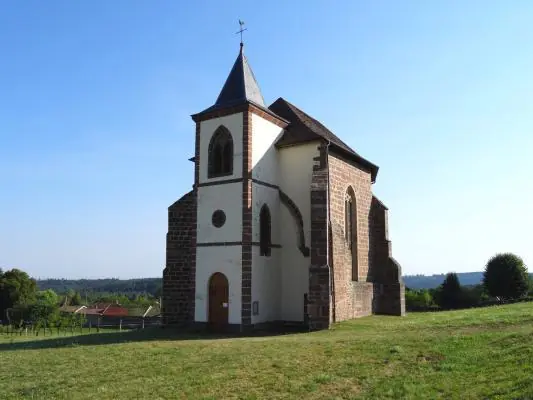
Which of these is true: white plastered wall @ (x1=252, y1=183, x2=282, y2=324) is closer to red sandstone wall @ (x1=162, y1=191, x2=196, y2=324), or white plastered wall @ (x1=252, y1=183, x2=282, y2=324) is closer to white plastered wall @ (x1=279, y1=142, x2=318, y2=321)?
white plastered wall @ (x1=279, y1=142, x2=318, y2=321)

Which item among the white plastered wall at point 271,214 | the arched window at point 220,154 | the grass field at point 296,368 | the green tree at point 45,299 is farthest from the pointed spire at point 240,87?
the green tree at point 45,299

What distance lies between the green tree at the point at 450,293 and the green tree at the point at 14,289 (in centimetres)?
5116

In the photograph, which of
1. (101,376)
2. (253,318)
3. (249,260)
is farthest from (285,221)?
(101,376)

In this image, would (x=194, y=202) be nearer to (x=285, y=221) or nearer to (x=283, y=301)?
(x=285, y=221)

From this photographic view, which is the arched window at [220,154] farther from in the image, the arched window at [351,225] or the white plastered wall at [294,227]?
the arched window at [351,225]

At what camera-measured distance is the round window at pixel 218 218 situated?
19.7 meters

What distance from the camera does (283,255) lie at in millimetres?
21031

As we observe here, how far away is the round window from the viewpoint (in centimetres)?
1970

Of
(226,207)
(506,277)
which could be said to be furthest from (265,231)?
(506,277)

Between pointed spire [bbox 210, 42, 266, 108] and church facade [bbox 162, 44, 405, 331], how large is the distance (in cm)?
6

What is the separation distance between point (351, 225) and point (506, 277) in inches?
841

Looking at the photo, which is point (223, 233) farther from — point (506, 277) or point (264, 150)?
point (506, 277)

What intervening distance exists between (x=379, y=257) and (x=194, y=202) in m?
11.2

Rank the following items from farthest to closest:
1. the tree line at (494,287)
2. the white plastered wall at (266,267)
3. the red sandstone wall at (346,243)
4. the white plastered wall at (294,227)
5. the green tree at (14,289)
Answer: the green tree at (14,289), the tree line at (494,287), the white plastered wall at (294,227), the red sandstone wall at (346,243), the white plastered wall at (266,267)
